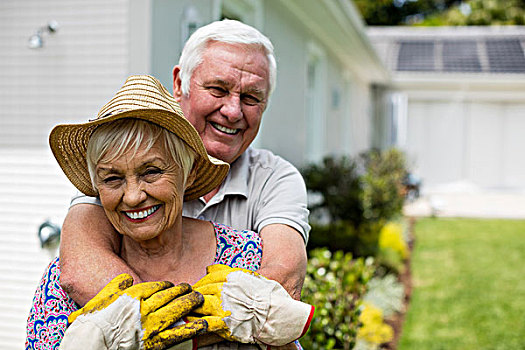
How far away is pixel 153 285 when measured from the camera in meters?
1.48

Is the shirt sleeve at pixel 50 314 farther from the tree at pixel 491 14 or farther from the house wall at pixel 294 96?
the tree at pixel 491 14

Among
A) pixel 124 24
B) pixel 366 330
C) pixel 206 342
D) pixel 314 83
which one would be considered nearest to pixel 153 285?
pixel 206 342

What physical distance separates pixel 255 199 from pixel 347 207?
264 inches

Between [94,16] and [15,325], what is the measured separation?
7.17 ft

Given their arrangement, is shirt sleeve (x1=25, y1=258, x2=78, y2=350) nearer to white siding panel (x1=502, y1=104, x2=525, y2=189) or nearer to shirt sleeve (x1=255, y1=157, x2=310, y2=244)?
shirt sleeve (x1=255, y1=157, x2=310, y2=244)

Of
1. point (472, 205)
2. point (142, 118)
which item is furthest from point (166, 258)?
point (472, 205)

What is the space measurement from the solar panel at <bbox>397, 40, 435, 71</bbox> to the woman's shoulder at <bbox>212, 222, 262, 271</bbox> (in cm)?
1819

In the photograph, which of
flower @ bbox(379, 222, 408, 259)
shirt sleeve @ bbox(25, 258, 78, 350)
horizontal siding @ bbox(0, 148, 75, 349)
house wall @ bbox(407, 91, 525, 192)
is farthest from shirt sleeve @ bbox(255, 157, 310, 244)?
house wall @ bbox(407, 91, 525, 192)

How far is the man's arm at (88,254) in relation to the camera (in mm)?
1537

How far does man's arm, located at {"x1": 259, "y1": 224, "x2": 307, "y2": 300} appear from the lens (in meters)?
1.69

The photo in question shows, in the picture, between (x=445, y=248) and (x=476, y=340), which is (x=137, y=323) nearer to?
(x=476, y=340)

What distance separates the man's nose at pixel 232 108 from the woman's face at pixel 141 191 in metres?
0.46

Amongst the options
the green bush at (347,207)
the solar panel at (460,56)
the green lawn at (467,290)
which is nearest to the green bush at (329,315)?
the green lawn at (467,290)

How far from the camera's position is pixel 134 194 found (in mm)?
1524
